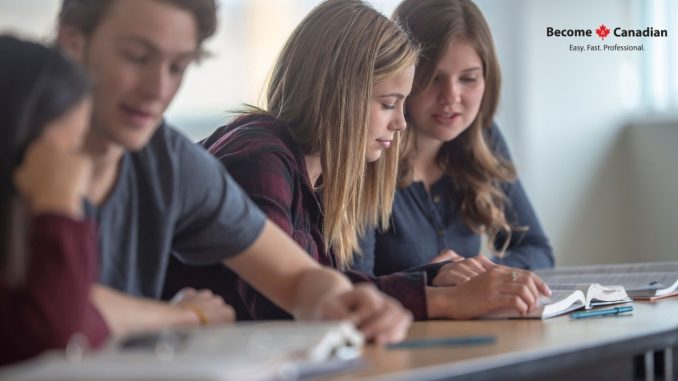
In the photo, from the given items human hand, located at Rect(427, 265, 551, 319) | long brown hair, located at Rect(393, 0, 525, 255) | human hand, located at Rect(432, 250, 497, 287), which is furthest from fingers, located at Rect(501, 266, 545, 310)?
long brown hair, located at Rect(393, 0, 525, 255)

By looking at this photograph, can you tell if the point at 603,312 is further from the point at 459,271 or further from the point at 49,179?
the point at 49,179

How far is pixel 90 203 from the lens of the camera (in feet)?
4.40

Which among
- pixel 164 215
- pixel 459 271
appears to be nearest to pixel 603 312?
pixel 459 271

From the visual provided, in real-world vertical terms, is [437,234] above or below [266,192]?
below

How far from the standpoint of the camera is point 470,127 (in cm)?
288

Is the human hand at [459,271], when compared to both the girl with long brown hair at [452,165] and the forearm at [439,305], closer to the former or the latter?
the forearm at [439,305]

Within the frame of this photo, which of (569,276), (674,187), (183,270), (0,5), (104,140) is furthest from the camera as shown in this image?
(674,187)

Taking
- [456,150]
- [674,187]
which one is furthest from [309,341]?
[674,187]

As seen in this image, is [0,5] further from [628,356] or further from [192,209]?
[628,356]

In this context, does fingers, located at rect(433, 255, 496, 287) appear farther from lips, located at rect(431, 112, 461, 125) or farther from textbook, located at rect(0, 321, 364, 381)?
textbook, located at rect(0, 321, 364, 381)

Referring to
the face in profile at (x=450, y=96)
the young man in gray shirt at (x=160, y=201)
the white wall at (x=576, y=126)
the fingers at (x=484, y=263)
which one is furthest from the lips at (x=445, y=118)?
the white wall at (x=576, y=126)

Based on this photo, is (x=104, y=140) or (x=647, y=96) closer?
(x=104, y=140)

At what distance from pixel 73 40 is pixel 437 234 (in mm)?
1570

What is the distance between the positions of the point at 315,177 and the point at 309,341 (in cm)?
108
